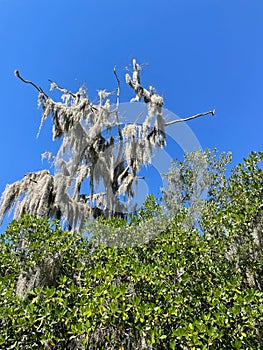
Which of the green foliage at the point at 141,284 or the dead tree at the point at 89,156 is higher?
the dead tree at the point at 89,156

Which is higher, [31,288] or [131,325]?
[31,288]

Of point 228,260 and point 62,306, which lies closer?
point 62,306

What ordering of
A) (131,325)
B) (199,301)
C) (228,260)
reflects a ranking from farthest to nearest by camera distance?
(228,260), (199,301), (131,325)

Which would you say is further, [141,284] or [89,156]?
[89,156]

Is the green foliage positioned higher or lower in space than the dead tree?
lower

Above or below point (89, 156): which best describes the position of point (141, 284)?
below

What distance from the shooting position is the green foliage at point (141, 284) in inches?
122

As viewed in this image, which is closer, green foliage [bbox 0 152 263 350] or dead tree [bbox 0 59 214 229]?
green foliage [bbox 0 152 263 350]

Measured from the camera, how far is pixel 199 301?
370cm

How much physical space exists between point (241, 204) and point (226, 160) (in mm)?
5055

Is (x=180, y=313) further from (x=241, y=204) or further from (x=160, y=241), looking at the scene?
(x=241, y=204)

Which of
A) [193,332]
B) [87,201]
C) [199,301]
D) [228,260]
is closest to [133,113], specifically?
[87,201]

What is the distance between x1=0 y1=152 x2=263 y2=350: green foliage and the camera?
311 cm

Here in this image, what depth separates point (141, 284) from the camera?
384 centimetres
